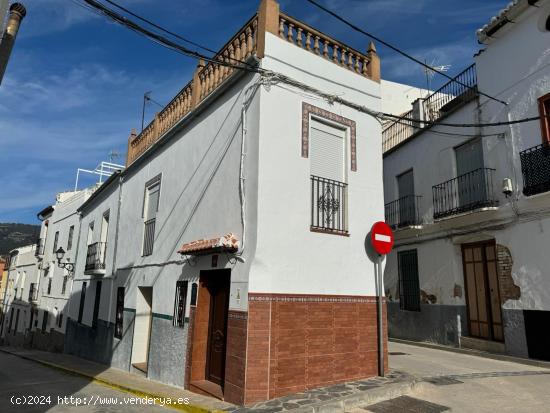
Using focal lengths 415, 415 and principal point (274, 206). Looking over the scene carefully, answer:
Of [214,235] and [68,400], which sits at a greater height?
[214,235]

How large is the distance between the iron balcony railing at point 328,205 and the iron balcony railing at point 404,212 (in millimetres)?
6273

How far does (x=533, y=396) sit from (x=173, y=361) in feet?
21.0

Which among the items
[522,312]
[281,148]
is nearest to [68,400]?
[281,148]

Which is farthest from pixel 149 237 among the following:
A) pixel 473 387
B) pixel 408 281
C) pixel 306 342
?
pixel 408 281

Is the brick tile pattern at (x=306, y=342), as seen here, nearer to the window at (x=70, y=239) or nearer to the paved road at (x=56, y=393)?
the paved road at (x=56, y=393)

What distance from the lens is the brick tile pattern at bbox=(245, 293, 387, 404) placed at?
6199 mm

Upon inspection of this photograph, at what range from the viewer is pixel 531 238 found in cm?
946

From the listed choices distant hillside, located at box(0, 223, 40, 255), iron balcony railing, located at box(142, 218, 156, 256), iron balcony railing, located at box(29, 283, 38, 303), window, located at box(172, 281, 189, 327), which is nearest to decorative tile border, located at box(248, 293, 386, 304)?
window, located at box(172, 281, 189, 327)

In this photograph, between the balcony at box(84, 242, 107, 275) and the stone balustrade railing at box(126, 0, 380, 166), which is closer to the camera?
the stone balustrade railing at box(126, 0, 380, 166)

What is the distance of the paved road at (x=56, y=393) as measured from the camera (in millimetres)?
6621

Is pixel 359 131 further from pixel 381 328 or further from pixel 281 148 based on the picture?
pixel 381 328

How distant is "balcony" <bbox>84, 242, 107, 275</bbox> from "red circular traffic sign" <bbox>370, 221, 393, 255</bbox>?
10063 millimetres

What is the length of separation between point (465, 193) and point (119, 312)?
1059cm

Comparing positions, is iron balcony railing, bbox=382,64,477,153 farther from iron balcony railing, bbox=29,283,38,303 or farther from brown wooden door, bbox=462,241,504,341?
iron balcony railing, bbox=29,283,38,303
